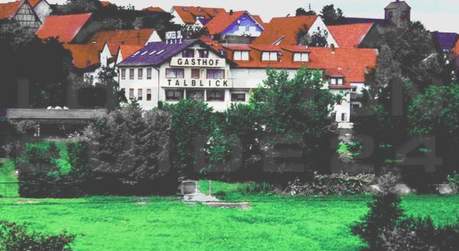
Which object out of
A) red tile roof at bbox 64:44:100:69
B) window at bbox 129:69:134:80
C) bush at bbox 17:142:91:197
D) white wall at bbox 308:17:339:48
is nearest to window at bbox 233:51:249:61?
window at bbox 129:69:134:80

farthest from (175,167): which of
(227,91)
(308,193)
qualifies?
(227,91)

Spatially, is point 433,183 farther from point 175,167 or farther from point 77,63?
point 77,63

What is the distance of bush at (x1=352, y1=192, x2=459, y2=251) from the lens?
34.4 m

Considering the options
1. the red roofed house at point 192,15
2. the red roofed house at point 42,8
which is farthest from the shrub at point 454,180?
the red roofed house at point 42,8

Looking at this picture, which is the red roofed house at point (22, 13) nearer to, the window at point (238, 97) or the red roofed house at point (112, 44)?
the red roofed house at point (112, 44)

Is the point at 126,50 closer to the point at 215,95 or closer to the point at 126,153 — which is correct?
the point at 215,95

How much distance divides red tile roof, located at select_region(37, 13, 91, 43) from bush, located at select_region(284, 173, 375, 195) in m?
69.8

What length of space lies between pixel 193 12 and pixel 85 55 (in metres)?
50.3

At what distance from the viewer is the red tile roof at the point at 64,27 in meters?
121

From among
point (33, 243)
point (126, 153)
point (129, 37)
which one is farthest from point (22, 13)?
point (33, 243)

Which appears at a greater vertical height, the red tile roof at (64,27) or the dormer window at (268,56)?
the red tile roof at (64,27)

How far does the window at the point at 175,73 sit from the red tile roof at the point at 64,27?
44.1 metres

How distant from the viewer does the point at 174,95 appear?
80.2m

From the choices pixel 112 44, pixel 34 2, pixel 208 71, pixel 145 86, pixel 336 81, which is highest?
pixel 34 2
